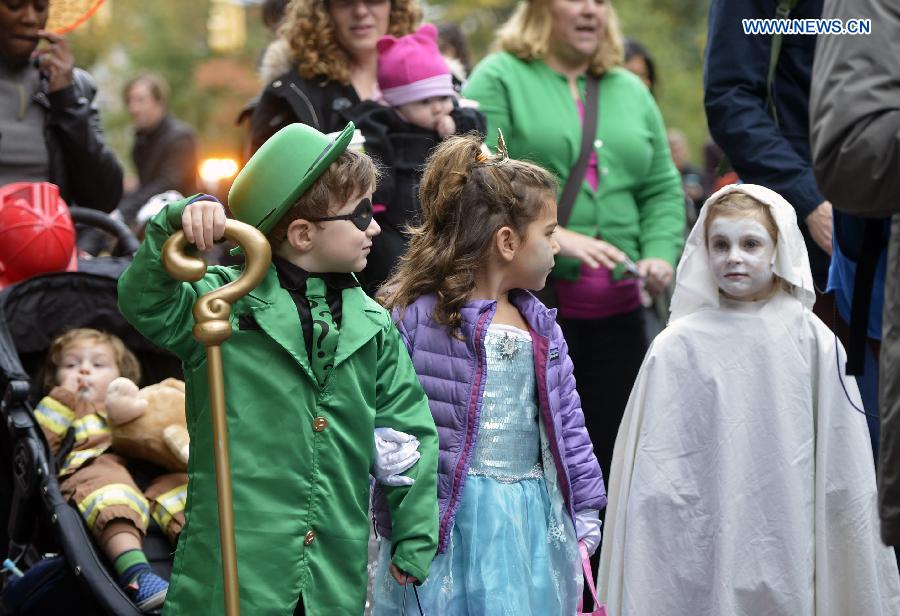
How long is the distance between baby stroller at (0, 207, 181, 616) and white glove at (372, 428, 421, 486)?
1024mm

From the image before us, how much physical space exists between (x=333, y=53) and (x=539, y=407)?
6.35ft

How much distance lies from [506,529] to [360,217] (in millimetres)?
1041

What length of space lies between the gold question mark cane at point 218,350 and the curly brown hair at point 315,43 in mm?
2249

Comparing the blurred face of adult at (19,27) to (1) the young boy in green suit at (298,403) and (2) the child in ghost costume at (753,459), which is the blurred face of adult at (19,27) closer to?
(1) the young boy in green suit at (298,403)

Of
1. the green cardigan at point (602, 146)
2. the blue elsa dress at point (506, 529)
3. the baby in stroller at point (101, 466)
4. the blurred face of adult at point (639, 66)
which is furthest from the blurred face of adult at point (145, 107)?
the blue elsa dress at point (506, 529)

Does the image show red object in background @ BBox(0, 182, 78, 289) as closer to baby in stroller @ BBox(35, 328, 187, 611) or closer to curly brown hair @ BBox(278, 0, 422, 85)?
baby in stroller @ BBox(35, 328, 187, 611)

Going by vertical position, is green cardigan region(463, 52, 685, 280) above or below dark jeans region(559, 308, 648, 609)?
above

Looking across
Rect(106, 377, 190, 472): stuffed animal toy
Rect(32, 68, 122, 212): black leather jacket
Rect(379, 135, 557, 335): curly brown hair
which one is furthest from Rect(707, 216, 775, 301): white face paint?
Rect(32, 68, 122, 212): black leather jacket

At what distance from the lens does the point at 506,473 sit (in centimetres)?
483

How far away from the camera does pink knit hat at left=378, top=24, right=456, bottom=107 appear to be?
5.86 m

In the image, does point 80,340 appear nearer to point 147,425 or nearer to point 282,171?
point 147,425

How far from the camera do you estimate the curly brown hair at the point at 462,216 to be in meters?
4.93

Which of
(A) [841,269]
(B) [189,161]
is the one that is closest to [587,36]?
(A) [841,269]

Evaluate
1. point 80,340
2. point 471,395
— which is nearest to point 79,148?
point 80,340
